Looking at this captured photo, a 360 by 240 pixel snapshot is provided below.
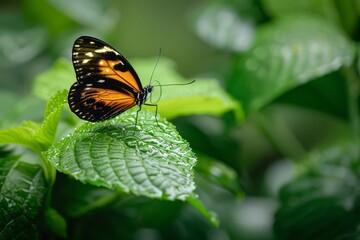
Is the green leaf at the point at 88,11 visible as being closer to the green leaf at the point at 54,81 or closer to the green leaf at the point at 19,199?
the green leaf at the point at 54,81

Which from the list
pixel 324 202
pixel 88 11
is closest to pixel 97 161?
pixel 324 202

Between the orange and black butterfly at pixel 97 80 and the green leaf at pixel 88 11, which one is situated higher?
the green leaf at pixel 88 11

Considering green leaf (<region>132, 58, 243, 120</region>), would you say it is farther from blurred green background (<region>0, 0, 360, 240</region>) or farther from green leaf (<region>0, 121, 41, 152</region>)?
green leaf (<region>0, 121, 41, 152</region>)

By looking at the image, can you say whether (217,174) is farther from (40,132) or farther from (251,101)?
(40,132)

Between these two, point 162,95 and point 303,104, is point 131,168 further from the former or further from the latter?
point 303,104

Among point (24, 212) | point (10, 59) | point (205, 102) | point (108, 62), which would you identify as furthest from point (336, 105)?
point (10, 59)

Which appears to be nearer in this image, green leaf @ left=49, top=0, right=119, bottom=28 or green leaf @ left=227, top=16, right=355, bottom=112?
green leaf @ left=227, top=16, right=355, bottom=112

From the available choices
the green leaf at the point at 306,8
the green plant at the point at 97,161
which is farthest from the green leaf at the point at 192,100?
the green leaf at the point at 306,8

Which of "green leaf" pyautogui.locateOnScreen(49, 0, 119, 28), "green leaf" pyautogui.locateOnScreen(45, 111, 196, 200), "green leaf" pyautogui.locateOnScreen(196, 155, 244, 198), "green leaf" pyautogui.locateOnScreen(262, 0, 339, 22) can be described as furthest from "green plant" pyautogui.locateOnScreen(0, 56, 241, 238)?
"green leaf" pyautogui.locateOnScreen(49, 0, 119, 28)

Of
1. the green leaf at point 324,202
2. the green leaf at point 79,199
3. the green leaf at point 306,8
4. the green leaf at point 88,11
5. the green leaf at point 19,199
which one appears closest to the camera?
the green leaf at point 19,199
